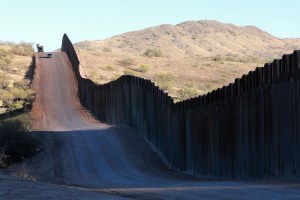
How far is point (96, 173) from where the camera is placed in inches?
1043

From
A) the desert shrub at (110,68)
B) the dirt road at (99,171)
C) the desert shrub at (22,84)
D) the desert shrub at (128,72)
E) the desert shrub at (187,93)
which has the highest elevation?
the desert shrub at (110,68)

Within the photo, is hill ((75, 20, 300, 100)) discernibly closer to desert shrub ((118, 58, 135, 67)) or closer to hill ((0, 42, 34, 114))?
desert shrub ((118, 58, 135, 67))

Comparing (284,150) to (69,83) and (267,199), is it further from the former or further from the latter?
(69,83)

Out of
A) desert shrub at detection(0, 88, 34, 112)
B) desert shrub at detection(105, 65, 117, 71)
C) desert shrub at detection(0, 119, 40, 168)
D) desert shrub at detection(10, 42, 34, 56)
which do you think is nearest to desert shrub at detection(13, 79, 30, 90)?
desert shrub at detection(0, 88, 34, 112)

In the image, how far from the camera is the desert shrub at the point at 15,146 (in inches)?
1238

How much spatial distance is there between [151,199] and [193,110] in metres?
12.9

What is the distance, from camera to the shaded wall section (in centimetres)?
1762

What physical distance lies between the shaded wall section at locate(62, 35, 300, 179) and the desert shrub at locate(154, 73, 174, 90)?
91.5ft

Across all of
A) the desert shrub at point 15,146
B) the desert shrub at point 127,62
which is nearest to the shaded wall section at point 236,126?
the desert shrub at point 15,146

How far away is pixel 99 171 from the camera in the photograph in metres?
27.0

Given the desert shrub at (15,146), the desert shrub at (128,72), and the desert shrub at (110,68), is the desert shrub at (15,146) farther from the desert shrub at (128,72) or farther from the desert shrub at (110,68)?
the desert shrub at (110,68)

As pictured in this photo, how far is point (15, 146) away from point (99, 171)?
7.01 m

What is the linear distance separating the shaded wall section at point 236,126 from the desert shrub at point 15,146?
653cm

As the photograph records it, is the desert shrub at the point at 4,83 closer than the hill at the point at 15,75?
No
